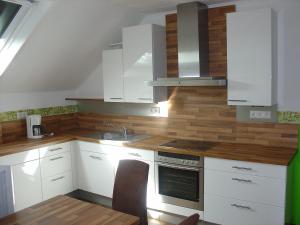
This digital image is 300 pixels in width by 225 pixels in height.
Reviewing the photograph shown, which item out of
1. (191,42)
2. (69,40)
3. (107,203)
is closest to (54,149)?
(107,203)

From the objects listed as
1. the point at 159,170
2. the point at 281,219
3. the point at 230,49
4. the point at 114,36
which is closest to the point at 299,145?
the point at 281,219

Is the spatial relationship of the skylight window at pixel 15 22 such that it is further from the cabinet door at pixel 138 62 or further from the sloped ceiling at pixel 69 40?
the cabinet door at pixel 138 62

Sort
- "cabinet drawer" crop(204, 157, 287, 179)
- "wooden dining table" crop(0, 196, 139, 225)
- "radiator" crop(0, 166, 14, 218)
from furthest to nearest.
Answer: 1. "cabinet drawer" crop(204, 157, 287, 179)
2. "radiator" crop(0, 166, 14, 218)
3. "wooden dining table" crop(0, 196, 139, 225)

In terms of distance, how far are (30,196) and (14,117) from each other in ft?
3.42

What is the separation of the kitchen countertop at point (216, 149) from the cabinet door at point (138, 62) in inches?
21.6

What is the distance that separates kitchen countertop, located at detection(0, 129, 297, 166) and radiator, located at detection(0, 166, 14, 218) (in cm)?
126

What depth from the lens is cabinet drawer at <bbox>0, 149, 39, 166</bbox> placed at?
3275mm

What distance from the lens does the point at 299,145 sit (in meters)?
3.00

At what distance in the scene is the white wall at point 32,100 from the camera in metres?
3.87

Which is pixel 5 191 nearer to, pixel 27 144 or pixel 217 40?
pixel 27 144

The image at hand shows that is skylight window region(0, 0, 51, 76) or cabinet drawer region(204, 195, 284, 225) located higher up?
skylight window region(0, 0, 51, 76)

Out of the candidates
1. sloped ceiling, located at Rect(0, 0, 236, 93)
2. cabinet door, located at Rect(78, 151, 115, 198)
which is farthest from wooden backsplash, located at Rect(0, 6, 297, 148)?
cabinet door, located at Rect(78, 151, 115, 198)

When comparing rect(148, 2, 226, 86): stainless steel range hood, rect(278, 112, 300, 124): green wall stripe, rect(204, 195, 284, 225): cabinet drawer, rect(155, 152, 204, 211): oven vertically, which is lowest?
rect(204, 195, 284, 225): cabinet drawer

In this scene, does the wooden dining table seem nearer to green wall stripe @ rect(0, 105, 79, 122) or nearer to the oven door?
the oven door
